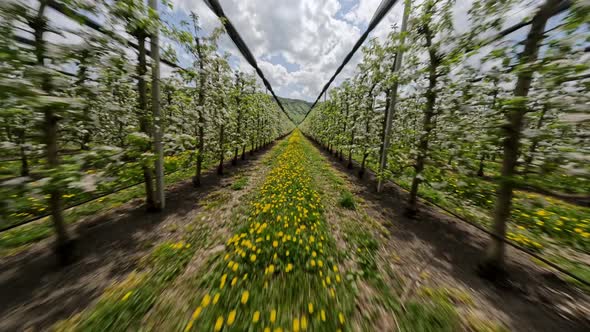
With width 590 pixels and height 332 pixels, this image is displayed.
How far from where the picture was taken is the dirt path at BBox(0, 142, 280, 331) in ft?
8.47

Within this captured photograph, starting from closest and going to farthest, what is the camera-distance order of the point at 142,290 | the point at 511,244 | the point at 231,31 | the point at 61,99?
the point at 61,99 < the point at 511,244 < the point at 142,290 < the point at 231,31

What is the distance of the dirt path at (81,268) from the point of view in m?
2.58

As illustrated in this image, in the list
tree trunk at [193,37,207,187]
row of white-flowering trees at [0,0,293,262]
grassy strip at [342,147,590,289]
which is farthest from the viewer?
tree trunk at [193,37,207,187]

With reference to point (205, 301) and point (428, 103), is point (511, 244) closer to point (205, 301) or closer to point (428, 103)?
point (428, 103)

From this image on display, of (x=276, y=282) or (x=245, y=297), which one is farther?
(x=276, y=282)

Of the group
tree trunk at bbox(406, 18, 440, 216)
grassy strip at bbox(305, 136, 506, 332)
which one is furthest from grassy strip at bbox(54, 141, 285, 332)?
tree trunk at bbox(406, 18, 440, 216)

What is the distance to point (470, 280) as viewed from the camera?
3.53m

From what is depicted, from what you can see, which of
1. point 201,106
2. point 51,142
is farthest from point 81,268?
point 201,106

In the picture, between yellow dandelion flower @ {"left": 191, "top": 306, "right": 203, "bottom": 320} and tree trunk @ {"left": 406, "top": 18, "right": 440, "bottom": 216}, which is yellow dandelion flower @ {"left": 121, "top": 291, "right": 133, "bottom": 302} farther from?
tree trunk @ {"left": 406, "top": 18, "right": 440, "bottom": 216}

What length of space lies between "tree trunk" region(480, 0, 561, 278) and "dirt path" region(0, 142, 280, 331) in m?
7.31

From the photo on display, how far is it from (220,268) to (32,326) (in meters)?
2.38

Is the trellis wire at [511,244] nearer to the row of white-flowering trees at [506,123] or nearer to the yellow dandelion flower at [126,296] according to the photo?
the row of white-flowering trees at [506,123]

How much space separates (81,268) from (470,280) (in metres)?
7.77

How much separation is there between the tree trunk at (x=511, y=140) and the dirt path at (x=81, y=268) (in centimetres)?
731
